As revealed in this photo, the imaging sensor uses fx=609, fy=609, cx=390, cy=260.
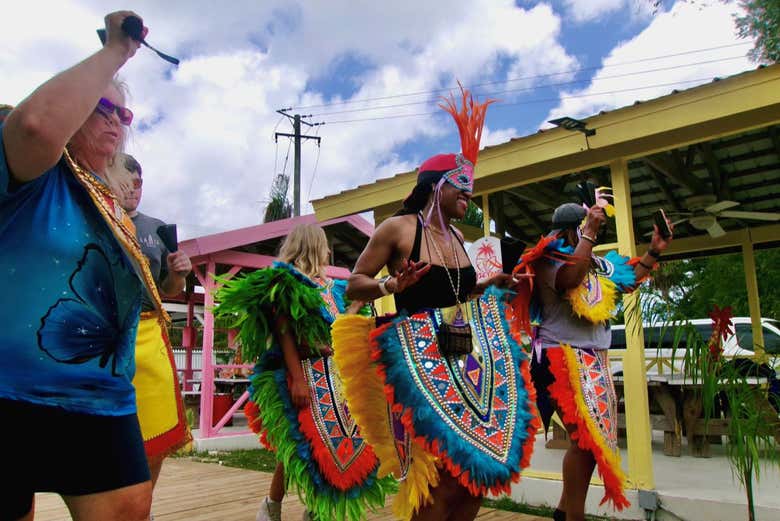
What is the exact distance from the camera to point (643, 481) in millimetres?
4047

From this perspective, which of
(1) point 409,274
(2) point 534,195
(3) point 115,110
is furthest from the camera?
(2) point 534,195

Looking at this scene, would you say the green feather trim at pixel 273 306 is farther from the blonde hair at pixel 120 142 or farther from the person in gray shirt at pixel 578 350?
the blonde hair at pixel 120 142

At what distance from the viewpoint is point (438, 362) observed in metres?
2.22

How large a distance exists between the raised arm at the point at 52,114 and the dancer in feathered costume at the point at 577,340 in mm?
2199

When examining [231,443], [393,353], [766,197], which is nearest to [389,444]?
[393,353]

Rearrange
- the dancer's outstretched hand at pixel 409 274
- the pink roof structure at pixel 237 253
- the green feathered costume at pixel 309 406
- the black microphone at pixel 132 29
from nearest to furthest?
the black microphone at pixel 132 29 < the dancer's outstretched hand at pixel 409 274 < the green feathered costume at pixel 309 406 < the pink roof structure at pixel 237 253

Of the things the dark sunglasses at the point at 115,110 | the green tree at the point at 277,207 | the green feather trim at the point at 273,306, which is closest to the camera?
the dark sunglasses at the point at 115,110

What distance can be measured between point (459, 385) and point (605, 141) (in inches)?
115

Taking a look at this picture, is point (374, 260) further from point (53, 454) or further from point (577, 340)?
point (577, 340)

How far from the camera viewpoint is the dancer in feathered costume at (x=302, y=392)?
328cm

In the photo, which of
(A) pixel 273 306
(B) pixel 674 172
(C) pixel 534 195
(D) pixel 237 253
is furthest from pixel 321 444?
(D) pixel 237 253

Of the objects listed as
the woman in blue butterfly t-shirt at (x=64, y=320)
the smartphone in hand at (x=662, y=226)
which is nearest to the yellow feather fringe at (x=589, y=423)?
the smartphone in hand at (x=662, y=226)

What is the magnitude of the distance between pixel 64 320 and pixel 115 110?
542 mm

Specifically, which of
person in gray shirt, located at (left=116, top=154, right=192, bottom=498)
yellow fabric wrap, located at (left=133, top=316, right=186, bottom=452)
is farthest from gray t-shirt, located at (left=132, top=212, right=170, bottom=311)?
yellow fabric wrap, located at (left=133, top=316, right=186, bottom=452)
